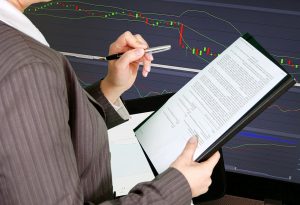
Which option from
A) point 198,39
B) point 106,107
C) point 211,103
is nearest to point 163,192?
point 211,103

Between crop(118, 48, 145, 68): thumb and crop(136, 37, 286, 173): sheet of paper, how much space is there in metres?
0.11

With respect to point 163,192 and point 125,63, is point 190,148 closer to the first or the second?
point 163,192

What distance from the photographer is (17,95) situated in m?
0.43

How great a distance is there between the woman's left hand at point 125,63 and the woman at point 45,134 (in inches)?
8.2

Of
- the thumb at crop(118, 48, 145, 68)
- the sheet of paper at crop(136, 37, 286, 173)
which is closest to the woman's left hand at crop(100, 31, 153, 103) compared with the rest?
the thumb at crop(118, 48, 145, 68)

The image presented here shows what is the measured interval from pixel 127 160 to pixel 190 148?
1.05ft

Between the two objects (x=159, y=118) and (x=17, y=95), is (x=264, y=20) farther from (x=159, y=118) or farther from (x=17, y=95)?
(x=17, y=95)

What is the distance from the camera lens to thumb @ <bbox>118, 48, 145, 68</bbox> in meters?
0.77

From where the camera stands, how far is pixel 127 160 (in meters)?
0.93

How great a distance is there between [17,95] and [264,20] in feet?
1.85

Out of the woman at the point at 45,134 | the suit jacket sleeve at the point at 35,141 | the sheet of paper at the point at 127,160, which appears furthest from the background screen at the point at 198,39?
the suit jacket sleeve at the point at 35,141

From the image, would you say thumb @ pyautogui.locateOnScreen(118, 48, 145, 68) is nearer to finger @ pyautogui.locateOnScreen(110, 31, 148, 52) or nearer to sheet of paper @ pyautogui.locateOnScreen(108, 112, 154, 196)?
finger @ pyautogui.locateOnScreen(110, 31, 148, 52)

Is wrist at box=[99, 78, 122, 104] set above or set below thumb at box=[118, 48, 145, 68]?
below

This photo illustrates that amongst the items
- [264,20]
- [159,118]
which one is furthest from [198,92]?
[264,20]
